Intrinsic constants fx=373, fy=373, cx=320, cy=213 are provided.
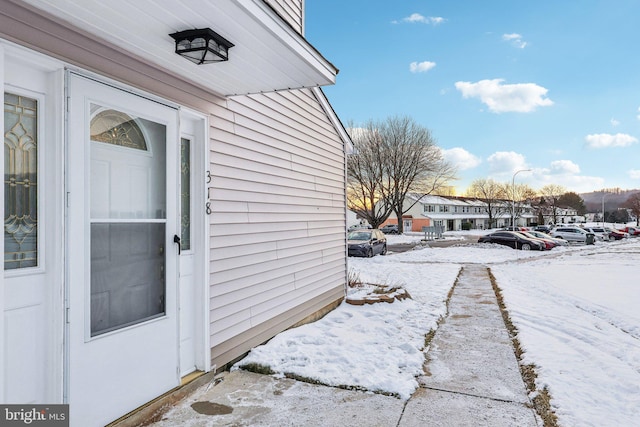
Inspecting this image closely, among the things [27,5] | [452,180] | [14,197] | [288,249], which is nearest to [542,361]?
[288,249]

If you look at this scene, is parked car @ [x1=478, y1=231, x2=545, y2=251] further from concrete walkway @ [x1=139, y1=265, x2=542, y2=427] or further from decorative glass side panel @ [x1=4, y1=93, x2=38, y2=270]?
decorative glass side panel @ [x1=4, y1=93, x2=38, y2=270]

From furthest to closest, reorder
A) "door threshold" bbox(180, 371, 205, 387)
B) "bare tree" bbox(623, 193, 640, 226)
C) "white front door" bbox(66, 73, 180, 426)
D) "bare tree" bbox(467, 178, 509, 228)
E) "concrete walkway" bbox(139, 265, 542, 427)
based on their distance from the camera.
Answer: "bare tree" bbox(623, 193, 640, 226) → "bare tree" bbox(467, 178, 509, 228) → "door threshold" bbox(180, 371, 205, 387) → "concrete walkway" bbox(139, 265, 542, 427) → "white front door" bbox(66, 73, 180, 426)

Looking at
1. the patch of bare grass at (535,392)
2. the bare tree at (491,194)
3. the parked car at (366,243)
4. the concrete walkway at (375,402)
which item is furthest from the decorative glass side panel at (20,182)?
the bare tree at (491,194)

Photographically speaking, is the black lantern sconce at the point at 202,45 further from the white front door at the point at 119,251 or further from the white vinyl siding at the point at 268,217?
the white vinyl siding at the point at 268,217

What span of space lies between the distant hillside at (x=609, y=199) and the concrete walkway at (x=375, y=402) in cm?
9089

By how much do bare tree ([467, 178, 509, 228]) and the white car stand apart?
30.6m

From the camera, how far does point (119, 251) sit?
2.56 m

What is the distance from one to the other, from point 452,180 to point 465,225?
971 inches

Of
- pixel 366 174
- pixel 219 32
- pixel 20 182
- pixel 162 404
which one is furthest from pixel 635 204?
pixel 20 182

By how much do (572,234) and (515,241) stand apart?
7.22 meters

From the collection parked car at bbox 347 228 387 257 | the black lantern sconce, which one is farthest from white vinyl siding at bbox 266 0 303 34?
parked car at bbox 347 228 387 257

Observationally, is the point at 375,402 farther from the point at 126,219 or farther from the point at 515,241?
the point at 515,241

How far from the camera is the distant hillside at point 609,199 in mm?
79438

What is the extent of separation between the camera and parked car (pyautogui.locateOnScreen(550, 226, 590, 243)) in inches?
978
